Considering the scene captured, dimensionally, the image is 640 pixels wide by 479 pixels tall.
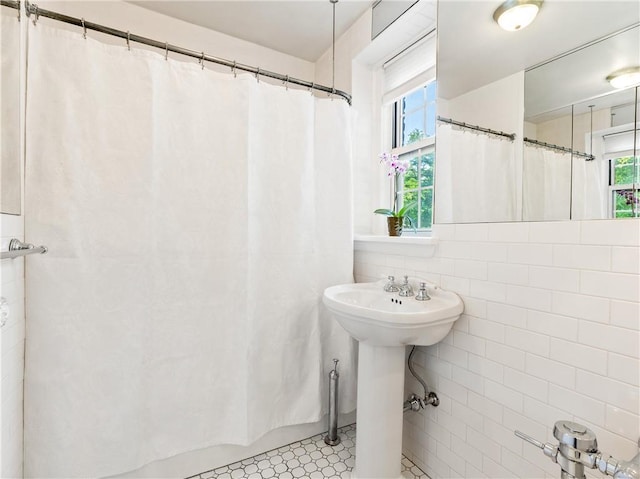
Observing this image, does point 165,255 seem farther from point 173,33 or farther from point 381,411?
point 173,33

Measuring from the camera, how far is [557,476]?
1.02m

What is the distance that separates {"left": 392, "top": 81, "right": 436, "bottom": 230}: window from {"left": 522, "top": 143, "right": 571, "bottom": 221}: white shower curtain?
0.72 m

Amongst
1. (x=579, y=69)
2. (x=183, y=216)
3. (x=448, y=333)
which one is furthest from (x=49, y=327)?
(x=579, y=69)

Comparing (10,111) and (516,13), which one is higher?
(516,13)

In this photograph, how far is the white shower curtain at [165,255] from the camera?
1.18m

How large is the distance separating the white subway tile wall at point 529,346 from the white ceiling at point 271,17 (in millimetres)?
1562

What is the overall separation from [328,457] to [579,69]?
6.35 feet

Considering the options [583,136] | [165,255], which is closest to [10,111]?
[165,255]

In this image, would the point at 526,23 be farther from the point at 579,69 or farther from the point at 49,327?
the point at 49,327

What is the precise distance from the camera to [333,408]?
1.67 meters

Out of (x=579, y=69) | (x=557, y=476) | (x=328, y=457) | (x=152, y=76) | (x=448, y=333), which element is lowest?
(x=328, y=457)

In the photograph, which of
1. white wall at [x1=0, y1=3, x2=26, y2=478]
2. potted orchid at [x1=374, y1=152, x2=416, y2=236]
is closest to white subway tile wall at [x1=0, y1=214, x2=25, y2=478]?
white wall at [x1=0, y1=3, x2=26, y2=478]

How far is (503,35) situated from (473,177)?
555 mm

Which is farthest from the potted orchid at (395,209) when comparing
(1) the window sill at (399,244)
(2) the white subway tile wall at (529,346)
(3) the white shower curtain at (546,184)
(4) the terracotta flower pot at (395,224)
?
(3) the white shower curtain at (546,184)
